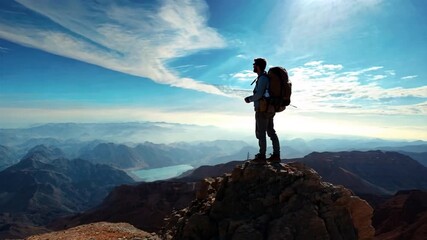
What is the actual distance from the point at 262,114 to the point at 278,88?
0.98m

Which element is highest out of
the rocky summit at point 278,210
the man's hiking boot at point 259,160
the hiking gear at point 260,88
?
the hiking gear at point 260,88

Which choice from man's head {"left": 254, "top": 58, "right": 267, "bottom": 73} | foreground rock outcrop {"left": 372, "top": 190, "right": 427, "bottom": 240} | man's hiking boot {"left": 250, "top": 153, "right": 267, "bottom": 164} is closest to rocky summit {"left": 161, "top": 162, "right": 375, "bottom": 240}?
man's hiking boot {"left": 250, "top": 153, "right": 267, "bottom": 164}

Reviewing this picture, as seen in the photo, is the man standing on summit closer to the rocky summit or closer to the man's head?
the man's head

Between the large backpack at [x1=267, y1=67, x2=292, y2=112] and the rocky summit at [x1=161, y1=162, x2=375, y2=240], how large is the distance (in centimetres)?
204

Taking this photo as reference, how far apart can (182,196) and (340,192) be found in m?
83.6

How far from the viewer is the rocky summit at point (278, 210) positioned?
30.5ft

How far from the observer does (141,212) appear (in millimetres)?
87750

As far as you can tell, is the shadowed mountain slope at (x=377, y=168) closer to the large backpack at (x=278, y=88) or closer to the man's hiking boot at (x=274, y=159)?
the man's hiking boot at (x=274, y=159)

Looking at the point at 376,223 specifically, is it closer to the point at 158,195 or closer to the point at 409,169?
the point at 158,195

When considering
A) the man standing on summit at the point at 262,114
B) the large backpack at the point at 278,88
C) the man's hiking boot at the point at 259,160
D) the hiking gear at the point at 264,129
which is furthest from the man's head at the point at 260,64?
the man's hiking boot at the point at 259,160

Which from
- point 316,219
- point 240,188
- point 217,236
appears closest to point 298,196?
point 316,219

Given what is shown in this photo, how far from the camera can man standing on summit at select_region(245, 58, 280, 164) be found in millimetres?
10477

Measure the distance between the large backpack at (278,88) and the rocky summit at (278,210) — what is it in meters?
2.04

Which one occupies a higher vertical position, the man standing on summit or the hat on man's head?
the hat on man's head
